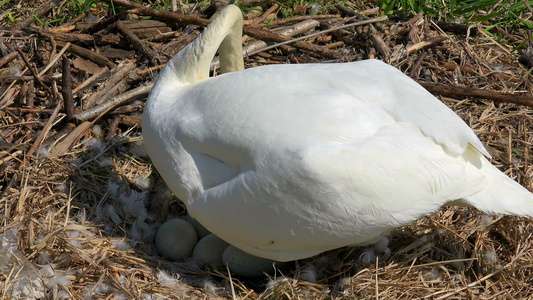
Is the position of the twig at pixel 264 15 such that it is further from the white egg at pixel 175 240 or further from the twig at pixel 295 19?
the white egg at pixel 175 240

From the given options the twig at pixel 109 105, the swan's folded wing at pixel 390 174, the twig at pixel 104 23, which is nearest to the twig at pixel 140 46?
the twig at pixel 104 23

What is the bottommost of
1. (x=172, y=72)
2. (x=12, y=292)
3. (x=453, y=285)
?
(x=453, y=285)

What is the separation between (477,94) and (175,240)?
7.30 feet

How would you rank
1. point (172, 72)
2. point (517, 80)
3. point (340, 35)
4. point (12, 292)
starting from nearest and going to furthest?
point (12, 292) < point (172, 72) < point (517, 80) < point (340, 35)

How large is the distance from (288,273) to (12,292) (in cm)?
140

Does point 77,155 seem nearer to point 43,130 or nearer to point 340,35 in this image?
point 43,130

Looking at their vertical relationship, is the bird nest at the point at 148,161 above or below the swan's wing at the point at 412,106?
below

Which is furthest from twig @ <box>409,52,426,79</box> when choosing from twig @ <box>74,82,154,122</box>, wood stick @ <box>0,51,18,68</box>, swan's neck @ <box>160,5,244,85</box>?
wood stick @ <box>0,51,18,68</box>

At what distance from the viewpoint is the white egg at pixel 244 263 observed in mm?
3781

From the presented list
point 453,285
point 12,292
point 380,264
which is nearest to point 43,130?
point 12,292

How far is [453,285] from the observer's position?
12.1ft

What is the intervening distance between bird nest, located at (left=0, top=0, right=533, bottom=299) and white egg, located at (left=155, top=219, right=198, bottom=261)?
0.06 meters

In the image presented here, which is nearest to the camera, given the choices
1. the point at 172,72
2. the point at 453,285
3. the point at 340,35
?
the point at 453,285

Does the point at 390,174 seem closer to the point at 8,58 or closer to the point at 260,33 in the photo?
the point at 260,33
